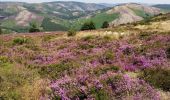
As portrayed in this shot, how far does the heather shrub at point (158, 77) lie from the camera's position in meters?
11.6

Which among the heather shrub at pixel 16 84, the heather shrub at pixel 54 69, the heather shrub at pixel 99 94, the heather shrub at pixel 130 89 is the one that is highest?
the heather shrub at pixel 130 89

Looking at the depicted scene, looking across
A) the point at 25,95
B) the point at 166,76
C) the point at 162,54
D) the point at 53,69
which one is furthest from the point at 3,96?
the point at 162,54

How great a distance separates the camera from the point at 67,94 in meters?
10.9

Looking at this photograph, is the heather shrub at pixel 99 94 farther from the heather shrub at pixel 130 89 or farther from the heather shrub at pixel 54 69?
the heather shrub at pixel 54 69

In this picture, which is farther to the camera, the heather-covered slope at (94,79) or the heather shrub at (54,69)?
the heather shrub at (54,69)

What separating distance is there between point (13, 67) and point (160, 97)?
6.59m

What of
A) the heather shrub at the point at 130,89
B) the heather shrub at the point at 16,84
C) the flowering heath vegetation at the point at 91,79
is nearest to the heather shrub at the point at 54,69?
the flowering heath vegetation at the point at 91,79

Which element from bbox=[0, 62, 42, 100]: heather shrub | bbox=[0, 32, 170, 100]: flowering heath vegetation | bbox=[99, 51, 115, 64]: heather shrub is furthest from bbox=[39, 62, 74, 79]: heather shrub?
bbox=[99, 51, 115, 64]: heather shrub

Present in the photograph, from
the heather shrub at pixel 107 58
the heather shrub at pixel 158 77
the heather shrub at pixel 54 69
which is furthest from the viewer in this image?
the heather shrub at pixel 107 58

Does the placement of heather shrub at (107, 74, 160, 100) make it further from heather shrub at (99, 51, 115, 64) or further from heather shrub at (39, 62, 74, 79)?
heather shrub at (99, 51, 115, 64)

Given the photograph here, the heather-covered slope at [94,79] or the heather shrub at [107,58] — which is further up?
the heather-covered slope at [94,79]

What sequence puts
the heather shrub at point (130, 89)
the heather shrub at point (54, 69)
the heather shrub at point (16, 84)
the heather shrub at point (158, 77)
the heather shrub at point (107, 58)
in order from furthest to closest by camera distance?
1. the heather shrub at point (107, 58)
2. the heather shrub at point (54, 69)
3. the heather shrub at point (158, 77)
4. the heather shrub at point (16, 84)
5. the heather shrub at point (130, 89)

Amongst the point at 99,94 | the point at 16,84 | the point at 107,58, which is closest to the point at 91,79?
the point at 99,94

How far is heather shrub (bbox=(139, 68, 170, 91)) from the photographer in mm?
11586
